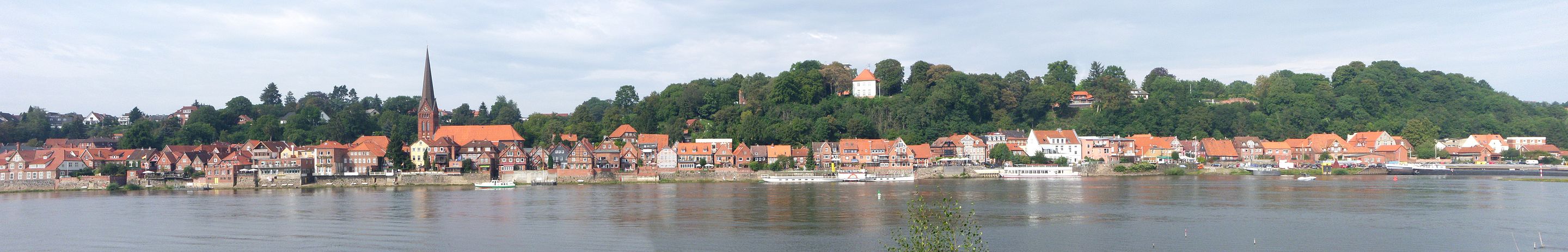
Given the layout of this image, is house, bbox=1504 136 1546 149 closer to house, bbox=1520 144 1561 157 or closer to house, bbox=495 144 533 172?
house, bbox=1520 144 1561 157

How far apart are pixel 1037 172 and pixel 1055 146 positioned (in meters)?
6.19

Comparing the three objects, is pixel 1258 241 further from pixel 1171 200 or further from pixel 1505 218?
pixel 1171 200

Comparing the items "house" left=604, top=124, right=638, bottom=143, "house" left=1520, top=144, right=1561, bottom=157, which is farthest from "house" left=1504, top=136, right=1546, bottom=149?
"house" left=604, top=124, right=638, bottom=143

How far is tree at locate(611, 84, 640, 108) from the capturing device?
283 feet

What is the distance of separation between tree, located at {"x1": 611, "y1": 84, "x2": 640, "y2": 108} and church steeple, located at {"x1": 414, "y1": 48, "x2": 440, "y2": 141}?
54.3 ft

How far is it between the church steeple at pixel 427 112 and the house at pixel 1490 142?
69090 millimetres

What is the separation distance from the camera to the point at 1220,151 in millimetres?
69250

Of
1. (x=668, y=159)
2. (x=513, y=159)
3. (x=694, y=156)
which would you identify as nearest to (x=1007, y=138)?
(x=694, y=156)

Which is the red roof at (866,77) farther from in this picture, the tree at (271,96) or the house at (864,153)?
the tree at (271,96)

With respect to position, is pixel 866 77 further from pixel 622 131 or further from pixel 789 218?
pixel 789 218

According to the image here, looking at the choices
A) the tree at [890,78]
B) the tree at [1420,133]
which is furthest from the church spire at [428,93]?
the tree at [1420,133]

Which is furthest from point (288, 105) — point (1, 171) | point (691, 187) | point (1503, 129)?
point (1503, 129)

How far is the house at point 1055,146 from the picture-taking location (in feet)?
221

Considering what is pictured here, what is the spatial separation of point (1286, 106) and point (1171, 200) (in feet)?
155
